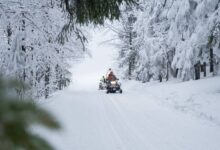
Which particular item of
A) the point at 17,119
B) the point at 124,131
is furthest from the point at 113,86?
the point at 17,119

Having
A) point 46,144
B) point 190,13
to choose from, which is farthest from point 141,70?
point 46,144

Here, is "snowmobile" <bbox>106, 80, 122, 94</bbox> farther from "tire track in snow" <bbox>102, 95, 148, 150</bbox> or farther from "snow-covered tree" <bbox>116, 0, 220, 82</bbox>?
"tire track in snow" <bbox>102, 95, 148, 150</bbox>

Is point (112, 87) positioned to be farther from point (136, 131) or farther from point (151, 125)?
point (136, 131)

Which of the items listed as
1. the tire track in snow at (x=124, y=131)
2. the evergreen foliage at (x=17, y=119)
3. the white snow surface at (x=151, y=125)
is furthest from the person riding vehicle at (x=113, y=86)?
the evergreen foliage at (x=17, y=119)

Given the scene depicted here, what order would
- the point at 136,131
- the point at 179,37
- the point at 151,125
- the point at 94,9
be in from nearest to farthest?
the point at 94,9 → the point at 136,131 → the point at 151,125 → the point at 179,37

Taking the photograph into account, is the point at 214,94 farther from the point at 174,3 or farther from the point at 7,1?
the point at 7,1

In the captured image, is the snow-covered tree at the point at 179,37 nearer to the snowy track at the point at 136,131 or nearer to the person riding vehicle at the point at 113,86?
the snowy track at the point at 136,131

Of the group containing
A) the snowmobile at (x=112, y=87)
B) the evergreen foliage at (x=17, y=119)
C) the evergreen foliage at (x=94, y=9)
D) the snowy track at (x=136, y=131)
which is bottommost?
the snowy track at (x=136, y=131)

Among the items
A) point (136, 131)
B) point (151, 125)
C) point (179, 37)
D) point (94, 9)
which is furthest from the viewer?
point (179, 37)

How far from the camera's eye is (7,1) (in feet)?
28.1

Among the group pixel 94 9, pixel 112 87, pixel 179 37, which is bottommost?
pixel 112 87

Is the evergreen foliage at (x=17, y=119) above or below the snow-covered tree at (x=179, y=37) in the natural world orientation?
below

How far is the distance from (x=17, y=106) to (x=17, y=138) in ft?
0.24

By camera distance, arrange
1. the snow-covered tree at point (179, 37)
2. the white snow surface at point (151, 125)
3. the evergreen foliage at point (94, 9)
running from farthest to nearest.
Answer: the snow-covered tree at point (179, 37)
the white snow surface at point (151, 125)
the evergreen foliage at point (94, 9)
